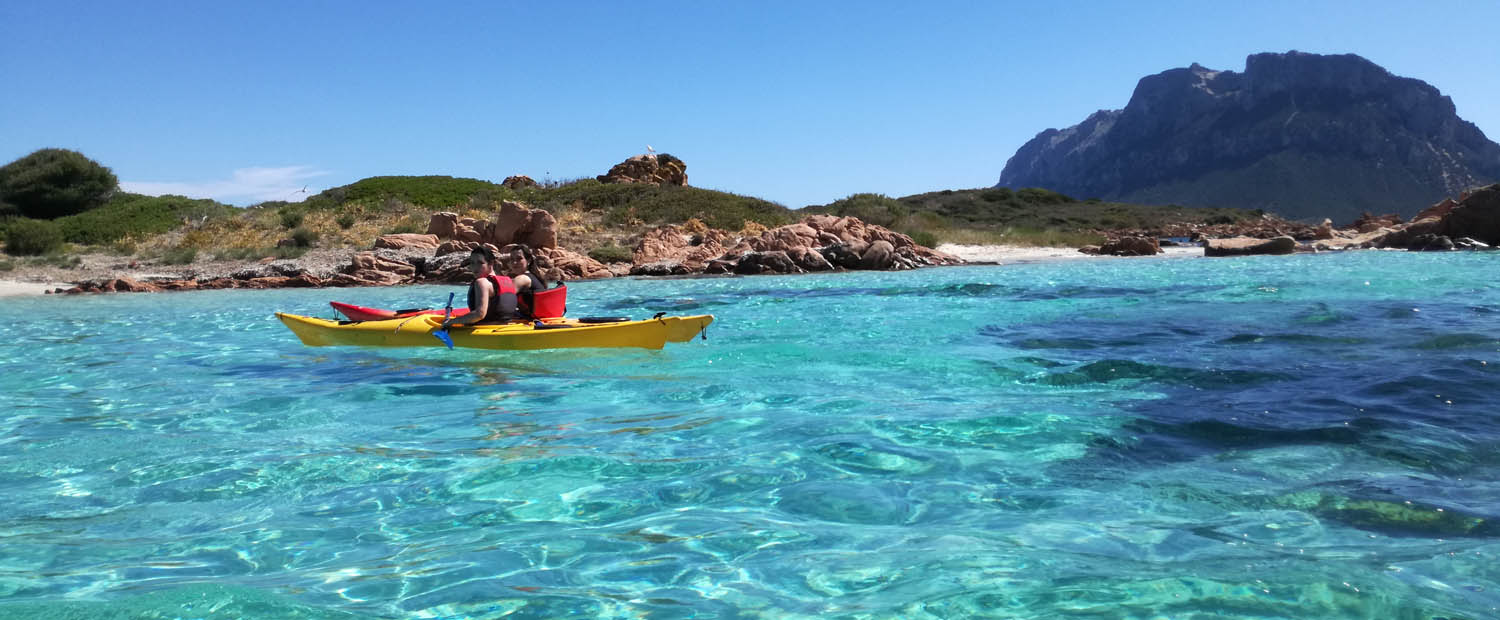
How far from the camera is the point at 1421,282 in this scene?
577 inches

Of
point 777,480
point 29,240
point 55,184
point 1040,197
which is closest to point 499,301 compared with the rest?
point 777,480

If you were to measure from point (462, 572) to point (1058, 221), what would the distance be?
171 feet

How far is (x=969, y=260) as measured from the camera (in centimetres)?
2659

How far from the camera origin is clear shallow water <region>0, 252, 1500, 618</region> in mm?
2695

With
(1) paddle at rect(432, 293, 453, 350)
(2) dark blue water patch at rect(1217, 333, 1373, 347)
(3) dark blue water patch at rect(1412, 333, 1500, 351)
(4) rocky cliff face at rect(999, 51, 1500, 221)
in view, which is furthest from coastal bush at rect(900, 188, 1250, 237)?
(4) rocky cliff face at rect(999, 51, 1500, 221)

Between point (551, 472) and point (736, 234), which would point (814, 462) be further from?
point (736, 234)

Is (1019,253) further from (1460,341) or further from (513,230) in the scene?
(1460,341)

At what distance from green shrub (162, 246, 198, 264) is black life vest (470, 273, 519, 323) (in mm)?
21231

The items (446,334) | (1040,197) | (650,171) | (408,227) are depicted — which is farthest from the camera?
(1040,197)

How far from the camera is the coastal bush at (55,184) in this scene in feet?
119

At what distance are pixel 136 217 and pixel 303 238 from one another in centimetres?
1032

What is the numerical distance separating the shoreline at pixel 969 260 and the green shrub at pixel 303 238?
2705 mm

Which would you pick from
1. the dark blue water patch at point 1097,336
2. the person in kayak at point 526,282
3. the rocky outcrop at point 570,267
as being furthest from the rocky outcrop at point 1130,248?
the person in kayak at point 526,282

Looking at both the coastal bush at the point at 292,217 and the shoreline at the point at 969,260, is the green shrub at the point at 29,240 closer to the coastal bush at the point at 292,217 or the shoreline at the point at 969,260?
the shoreline at the point at 969,260
